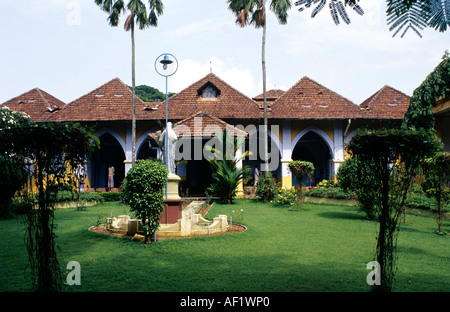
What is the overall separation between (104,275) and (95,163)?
18830 mm

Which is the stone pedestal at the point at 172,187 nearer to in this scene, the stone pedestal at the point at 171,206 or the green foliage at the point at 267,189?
the stone pedestal at the point at 171,206

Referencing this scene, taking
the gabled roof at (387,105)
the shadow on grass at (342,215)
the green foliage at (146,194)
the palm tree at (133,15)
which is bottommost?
the shadow on grass at (342,215)

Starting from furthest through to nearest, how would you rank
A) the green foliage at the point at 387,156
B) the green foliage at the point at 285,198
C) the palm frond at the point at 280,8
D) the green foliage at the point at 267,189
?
the palm frond at the point at 280,8 < the green foliage at the point at 267,189 < the green foliage at the point at 285,198 < the green foliage at the point at 387,156

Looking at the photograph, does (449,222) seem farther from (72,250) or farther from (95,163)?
(95,163)

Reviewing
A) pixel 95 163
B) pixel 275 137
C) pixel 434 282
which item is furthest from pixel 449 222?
pixel 95 163

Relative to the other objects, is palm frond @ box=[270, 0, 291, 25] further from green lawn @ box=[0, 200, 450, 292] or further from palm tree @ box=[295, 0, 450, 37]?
palm tree @ box=[295, 0, 450, 37]

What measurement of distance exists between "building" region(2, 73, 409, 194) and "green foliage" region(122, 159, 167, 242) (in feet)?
37.1

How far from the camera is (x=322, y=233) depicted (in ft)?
27.3

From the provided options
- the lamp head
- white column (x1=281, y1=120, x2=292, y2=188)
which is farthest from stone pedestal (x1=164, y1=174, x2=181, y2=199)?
white column (x1=281, y1=120, x2=292, y2=188)

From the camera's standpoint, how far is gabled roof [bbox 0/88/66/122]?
20.9 m

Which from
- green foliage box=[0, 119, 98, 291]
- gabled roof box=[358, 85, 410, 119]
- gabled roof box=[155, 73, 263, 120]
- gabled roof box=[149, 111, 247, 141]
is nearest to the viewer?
green foliage box=[0, 119, 98, 291]

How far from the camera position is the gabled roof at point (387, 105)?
2006 centimetres

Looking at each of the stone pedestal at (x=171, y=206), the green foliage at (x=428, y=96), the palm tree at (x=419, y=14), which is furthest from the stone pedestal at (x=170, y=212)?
the green foliage at (x=428, y=96)

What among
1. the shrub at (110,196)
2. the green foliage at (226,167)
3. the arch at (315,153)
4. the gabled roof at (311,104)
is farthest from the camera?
the arch at (315,153)
